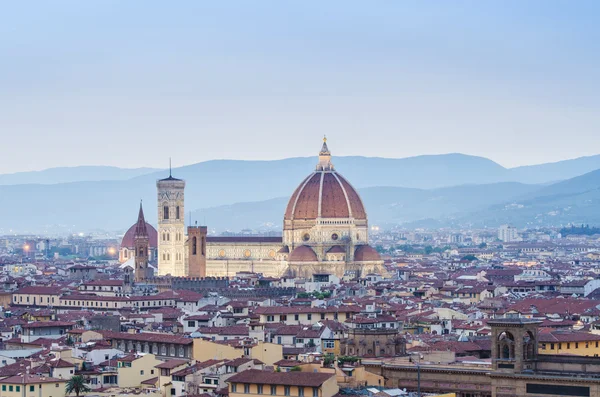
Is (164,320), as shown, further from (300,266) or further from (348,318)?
(300,266)

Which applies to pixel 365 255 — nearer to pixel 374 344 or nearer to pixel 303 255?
pixel 303 255

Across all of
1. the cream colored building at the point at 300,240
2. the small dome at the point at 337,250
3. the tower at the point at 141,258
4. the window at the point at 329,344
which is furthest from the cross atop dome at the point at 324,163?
the window at the point at 329,344

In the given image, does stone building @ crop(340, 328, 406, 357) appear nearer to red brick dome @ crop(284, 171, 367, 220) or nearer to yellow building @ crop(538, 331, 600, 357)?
yellow building @ crop(538, 331, 600, 357)

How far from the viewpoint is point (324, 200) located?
169000 millimetres

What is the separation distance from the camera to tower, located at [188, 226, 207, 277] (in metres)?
162

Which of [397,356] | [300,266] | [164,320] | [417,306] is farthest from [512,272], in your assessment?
[397,356]

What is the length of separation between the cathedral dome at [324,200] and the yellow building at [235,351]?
329 ft

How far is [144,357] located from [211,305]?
3613 centimetres

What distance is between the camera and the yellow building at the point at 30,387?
58844 mm

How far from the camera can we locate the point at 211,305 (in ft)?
329

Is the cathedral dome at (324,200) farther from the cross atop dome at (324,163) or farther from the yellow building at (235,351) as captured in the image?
the yellow building at (235,351)

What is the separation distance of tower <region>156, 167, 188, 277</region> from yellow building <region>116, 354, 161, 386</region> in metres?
102

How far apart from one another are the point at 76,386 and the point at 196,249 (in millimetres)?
103905

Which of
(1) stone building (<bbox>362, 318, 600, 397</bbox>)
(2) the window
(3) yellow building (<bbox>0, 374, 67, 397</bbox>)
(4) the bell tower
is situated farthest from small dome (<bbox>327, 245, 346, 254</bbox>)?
(4) the bell tower
